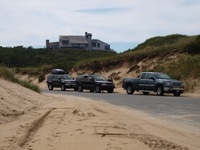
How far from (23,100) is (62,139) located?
8028mm

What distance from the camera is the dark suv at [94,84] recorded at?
3778 cm

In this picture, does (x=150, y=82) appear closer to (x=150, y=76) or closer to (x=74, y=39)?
(x=150, y=76)

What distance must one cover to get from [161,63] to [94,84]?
1040 cm

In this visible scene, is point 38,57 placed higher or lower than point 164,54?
higher

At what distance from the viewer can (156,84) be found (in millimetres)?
31922

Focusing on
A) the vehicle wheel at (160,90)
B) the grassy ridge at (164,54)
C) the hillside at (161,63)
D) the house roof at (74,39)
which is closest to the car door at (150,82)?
the vehicle wheel at (160,90)

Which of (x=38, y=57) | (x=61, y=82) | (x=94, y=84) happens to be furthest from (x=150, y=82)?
(x=38, y=57)

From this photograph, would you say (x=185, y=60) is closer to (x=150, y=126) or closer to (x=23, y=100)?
(x=23, y=100)

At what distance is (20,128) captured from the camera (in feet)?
32.4

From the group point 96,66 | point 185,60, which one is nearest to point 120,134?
point 185,60

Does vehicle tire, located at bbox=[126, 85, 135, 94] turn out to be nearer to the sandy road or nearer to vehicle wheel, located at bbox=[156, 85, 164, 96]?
vehicle wheel, located at bbox=[156, 85, 164, 96]

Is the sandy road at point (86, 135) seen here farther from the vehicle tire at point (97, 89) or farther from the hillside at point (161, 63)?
the vehicle tire at point (97, 89)

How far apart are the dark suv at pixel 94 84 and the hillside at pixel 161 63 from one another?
21.0 feet

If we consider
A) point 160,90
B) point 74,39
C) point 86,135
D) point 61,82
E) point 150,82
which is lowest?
point 86,135
